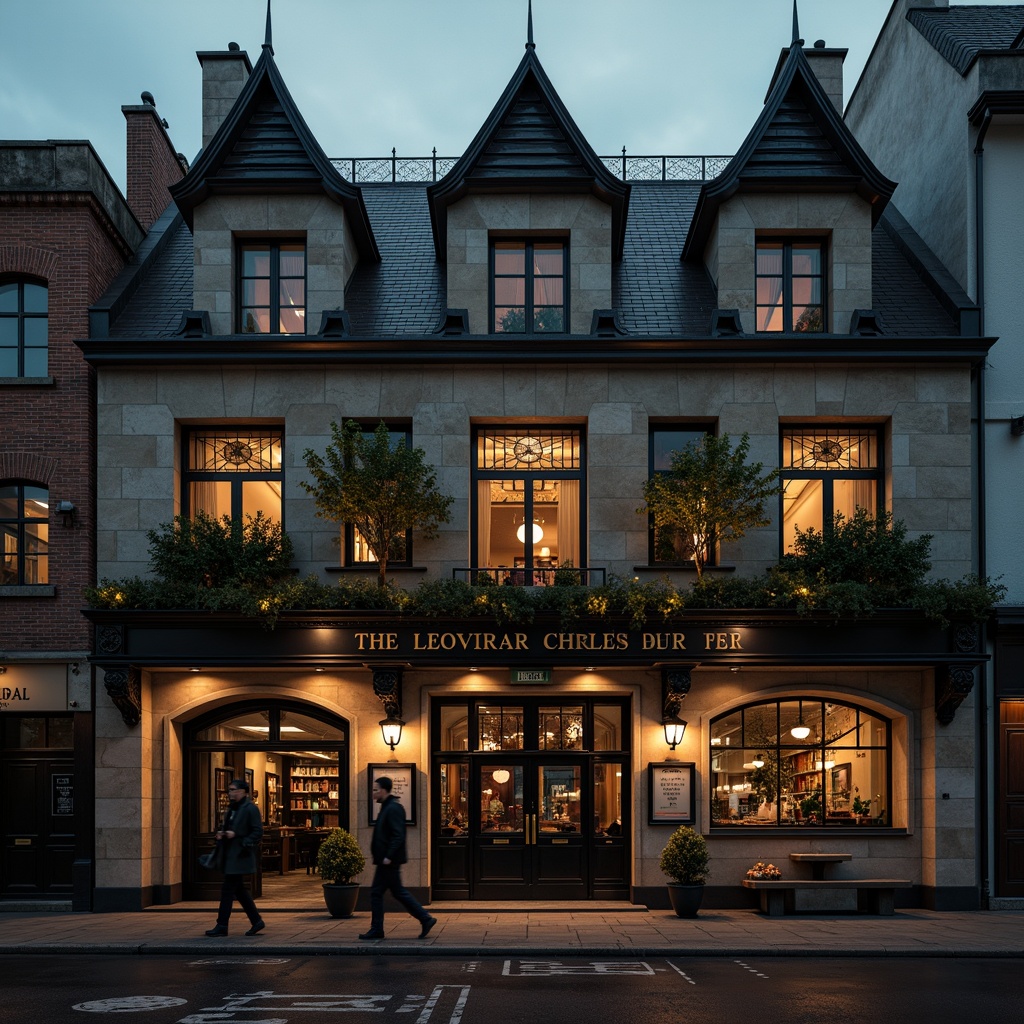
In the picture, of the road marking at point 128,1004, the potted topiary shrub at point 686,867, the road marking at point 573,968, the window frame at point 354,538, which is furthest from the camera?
the window frame at point 354,538

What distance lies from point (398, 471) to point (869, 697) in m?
8.40

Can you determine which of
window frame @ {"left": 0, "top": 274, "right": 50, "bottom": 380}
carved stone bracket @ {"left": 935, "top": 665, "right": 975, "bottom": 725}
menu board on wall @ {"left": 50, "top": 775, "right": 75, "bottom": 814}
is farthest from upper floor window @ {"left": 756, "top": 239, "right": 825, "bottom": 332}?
menu board on wall @ {"left": 50, "top": 775, "right": 75, "bottom": 814}

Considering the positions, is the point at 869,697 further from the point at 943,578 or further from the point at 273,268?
the point at 273,268

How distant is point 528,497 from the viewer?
19.2 meters

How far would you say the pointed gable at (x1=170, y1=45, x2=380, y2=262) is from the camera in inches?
771

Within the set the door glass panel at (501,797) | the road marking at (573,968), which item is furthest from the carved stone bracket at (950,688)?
the road marking at (573,968)

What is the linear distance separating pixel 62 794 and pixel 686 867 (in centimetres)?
1015

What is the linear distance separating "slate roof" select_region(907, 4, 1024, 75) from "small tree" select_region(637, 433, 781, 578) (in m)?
8.54

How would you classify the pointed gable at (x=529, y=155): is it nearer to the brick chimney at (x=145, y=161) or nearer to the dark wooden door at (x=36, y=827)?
the brick chimney at (x=145, y=161)

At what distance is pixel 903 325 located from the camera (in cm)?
1936

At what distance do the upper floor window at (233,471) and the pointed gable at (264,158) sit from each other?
13.0ft

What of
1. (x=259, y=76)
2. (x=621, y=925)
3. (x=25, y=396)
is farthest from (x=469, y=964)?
(x=259, y=76)

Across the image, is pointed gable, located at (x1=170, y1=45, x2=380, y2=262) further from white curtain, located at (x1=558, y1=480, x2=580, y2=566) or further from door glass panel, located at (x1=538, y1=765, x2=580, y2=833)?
door glass panel, located at (x1=538, y1=765, x2=580, y2=833)

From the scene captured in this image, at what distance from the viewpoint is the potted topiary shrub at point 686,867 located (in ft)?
54.3
